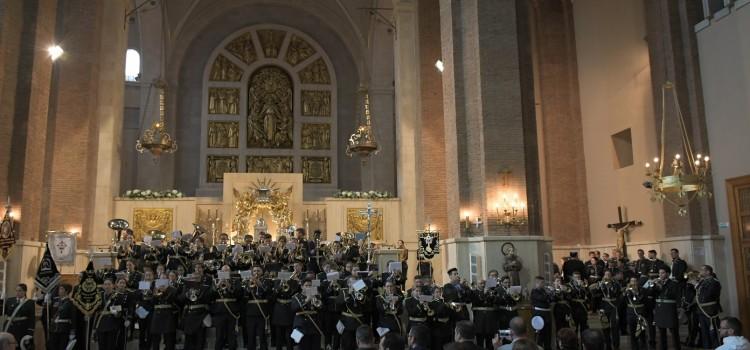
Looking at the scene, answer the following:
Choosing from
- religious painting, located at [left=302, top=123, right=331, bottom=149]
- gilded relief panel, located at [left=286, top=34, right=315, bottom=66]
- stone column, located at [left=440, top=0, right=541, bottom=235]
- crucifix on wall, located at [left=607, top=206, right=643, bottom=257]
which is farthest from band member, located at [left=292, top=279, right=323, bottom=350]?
gilded relief panel, located at [left=286, top=34, right=315, bottom=66]

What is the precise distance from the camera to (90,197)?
18.7 meters

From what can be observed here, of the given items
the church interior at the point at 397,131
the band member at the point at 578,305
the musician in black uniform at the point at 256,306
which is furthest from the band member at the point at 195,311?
the band member at the point at 578,305

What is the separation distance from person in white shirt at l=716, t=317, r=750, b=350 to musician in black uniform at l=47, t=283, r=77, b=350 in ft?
31.5

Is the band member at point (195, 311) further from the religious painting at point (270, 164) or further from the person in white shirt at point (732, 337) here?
the religious painting at point (270, 164)

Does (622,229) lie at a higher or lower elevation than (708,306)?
higher

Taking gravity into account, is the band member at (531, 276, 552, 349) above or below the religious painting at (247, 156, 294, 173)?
below

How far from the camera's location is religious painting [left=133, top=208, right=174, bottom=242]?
2123 cm

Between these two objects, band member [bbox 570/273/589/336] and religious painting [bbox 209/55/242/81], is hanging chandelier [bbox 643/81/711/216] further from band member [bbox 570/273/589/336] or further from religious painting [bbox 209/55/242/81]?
religious painting [bbox 209/55/242/81]

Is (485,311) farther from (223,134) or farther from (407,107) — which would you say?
(223,134)

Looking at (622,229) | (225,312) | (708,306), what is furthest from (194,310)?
(622,229)

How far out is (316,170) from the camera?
103ft

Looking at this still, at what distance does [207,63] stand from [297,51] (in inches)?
177

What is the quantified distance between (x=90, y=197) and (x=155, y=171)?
379 inches

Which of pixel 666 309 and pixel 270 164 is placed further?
pixel 270 164
